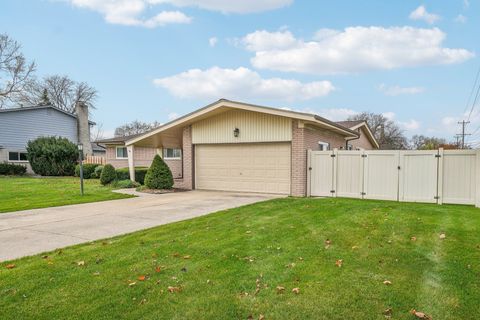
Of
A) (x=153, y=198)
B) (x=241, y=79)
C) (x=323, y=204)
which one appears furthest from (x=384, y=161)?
(x=241, y=79)

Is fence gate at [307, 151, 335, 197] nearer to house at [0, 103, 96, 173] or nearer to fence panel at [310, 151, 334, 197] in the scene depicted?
fence panel at [310, 151, 334, 197]

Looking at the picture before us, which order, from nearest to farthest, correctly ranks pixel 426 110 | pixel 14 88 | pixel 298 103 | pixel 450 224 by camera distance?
1. pixel 450 224
2. pixel 426 110
3. pixel 298 103
4. pixel 14 88

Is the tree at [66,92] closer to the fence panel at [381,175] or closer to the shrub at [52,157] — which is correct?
the shrub at [52,157]

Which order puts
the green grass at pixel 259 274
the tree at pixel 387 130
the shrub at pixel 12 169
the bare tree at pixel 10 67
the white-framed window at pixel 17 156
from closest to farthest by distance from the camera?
the green grass at pixel 259 274 → the shrub at pixel 12 169 → the white-framed window at pixel 17 156 → the bare tree at pixel 10 67 → the tree at pixel 387 130

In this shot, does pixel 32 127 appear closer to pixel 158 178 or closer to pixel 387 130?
pixel 158 178

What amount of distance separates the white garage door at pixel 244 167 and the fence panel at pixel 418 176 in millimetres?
3835

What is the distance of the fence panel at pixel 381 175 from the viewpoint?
35.6 ft

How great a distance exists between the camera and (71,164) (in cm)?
2442

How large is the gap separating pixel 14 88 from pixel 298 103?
1081 inches

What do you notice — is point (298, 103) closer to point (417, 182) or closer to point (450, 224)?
point (417, 182)

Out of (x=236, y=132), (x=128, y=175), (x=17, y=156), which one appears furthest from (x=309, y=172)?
(x=17, y=156)

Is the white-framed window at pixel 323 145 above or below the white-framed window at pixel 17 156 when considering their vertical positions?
above

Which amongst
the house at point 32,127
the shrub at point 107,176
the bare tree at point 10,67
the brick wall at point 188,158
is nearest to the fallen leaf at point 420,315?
the brick wall at point 188,158

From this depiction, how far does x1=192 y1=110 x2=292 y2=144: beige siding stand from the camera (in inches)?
496
